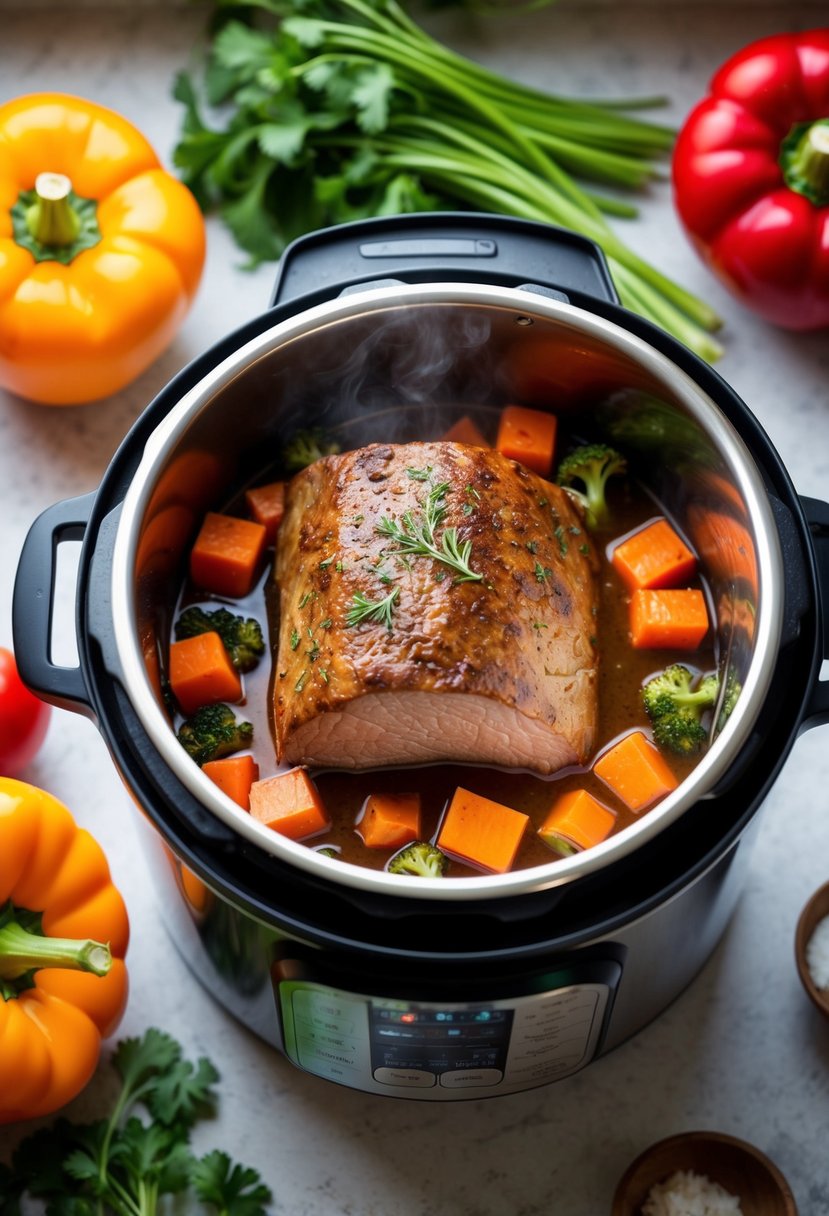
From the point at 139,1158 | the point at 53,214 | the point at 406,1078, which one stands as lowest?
the point at 139,1158

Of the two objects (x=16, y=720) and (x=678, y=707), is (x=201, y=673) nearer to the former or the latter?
(x=16, y=720)

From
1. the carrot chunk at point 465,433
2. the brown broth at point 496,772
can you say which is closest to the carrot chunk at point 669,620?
the brown broth at point 496,772

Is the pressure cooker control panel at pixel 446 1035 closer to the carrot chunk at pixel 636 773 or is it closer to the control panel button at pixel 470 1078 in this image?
the control panel button at pixel 470 1078

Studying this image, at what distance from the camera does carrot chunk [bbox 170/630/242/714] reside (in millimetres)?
2299

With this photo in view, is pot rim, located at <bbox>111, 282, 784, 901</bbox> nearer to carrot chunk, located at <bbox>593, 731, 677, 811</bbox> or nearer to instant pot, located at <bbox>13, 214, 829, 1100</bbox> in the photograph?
instant pot, located at <bbox>13, 214, 829, 1100</bbox>

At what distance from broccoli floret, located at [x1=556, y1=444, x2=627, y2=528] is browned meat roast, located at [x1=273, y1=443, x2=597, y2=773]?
0.17 metres

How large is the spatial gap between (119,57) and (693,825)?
2.44 metres

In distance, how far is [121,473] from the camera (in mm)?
2150

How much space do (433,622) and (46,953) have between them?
2.72 ft

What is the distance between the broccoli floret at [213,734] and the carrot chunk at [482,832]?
1.27ft

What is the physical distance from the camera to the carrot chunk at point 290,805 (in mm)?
2176

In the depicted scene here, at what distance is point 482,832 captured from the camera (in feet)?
7.11

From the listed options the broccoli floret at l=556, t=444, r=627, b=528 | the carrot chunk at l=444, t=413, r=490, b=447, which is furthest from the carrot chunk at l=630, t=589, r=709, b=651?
the carrot chunk at l=444, t=413, r=490, b=447

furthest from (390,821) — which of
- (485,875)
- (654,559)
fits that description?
(654,559)
